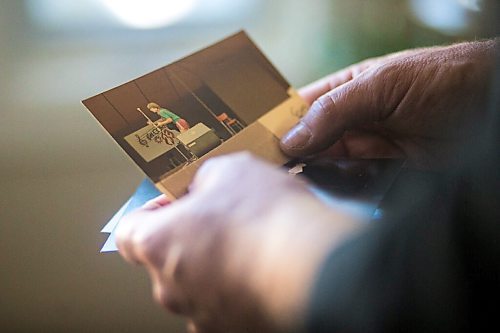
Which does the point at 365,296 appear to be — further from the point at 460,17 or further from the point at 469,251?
the point at 460,17

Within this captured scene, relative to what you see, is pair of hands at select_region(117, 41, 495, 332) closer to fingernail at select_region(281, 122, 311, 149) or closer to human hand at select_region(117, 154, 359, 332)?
human hand at select_region(117, 154, 359, 332)

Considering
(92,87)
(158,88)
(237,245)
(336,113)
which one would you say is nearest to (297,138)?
(336,113)

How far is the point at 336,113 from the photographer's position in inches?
27.7

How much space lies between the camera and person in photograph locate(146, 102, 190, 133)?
618mm

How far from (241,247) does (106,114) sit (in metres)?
0.22

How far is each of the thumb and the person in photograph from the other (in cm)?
12

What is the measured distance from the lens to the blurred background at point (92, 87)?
33.8 inches

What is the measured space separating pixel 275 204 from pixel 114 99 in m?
0.23

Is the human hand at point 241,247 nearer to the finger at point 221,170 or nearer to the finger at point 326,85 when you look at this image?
the finger at point 221,170

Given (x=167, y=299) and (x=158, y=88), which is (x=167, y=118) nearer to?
(x=158, y=88)

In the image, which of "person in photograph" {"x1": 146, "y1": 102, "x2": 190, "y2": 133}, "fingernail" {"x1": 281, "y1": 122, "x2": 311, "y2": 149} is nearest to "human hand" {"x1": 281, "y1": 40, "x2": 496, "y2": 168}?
"fingernail" {"x1": 281, "y1": 122, "x2": 311, "y2": 149}

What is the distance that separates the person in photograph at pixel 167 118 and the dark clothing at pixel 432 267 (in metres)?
0.22

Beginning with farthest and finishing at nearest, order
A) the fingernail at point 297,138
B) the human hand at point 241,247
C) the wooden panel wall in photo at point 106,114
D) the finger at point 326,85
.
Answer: the finger at point 326,85 → the fingernail at point 297,138 → the wooden panel wall in photo at point 106,114 → the human hand at point 241,247

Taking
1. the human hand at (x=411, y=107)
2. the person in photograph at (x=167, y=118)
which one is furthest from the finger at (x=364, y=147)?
the person in photograph at (x=167, y=118)
